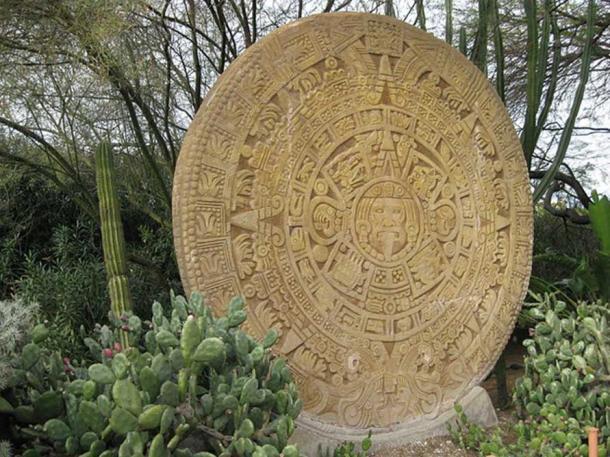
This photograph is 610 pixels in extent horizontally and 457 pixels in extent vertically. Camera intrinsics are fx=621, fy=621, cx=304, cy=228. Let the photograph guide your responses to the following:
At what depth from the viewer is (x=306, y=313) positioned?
134 inches

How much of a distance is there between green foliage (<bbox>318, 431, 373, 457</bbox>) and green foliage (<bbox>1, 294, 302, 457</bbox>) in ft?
2.78

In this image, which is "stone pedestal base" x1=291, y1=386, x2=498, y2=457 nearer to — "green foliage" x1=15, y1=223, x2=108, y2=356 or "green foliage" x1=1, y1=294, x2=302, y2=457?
"green foliage" x1=1, y1=294, x2=302, y2=457

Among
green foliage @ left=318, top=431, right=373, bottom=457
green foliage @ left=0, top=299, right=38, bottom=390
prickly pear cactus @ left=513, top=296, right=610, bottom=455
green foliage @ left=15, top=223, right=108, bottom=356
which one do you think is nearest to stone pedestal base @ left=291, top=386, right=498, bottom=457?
green foliage @ left=318, top=431, right=373, bottom=457

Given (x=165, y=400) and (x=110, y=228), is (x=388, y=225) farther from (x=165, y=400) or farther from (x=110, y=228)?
(x=165, y=400)

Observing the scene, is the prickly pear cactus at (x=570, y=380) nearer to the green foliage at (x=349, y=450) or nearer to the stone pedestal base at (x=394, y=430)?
the stone pedestal base at (x=394, y=430)

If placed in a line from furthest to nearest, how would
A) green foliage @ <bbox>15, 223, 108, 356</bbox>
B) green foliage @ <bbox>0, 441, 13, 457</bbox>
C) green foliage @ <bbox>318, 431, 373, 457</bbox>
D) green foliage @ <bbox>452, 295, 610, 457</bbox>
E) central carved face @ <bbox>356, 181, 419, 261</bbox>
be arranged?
green foliage @ <bbox>15, 223, 108, 356</bbox> → central carved face @ <bbox>356, 181, 419, 261</bbox> → green foliage @ <bbox>452, 295, 610, 457</bbox> → green foliage @ <bbox>318, 431, 373, 457</bbox> → green foliage @ <bbox>0, 441, 13, 457</bbox>

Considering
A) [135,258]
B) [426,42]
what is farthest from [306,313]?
[135,258]

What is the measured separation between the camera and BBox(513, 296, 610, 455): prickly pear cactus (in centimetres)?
336

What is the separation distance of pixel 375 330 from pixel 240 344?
1.35 metres

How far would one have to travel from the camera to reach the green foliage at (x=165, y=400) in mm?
2035

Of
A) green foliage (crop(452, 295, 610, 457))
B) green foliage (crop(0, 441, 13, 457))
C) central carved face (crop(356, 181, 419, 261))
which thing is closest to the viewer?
green foliage (crop(0, 441, 13, 457))

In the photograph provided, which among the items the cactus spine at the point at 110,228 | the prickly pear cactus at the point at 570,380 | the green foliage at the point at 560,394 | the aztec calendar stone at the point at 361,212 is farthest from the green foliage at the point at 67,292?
the prickly pear cactus at the point at 570,380

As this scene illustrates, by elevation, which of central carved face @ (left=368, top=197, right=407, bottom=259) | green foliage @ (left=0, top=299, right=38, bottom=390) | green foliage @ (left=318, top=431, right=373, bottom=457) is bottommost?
green foliage @ (left=318, top=431, right=373, bottom=457)

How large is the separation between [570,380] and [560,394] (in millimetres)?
96
